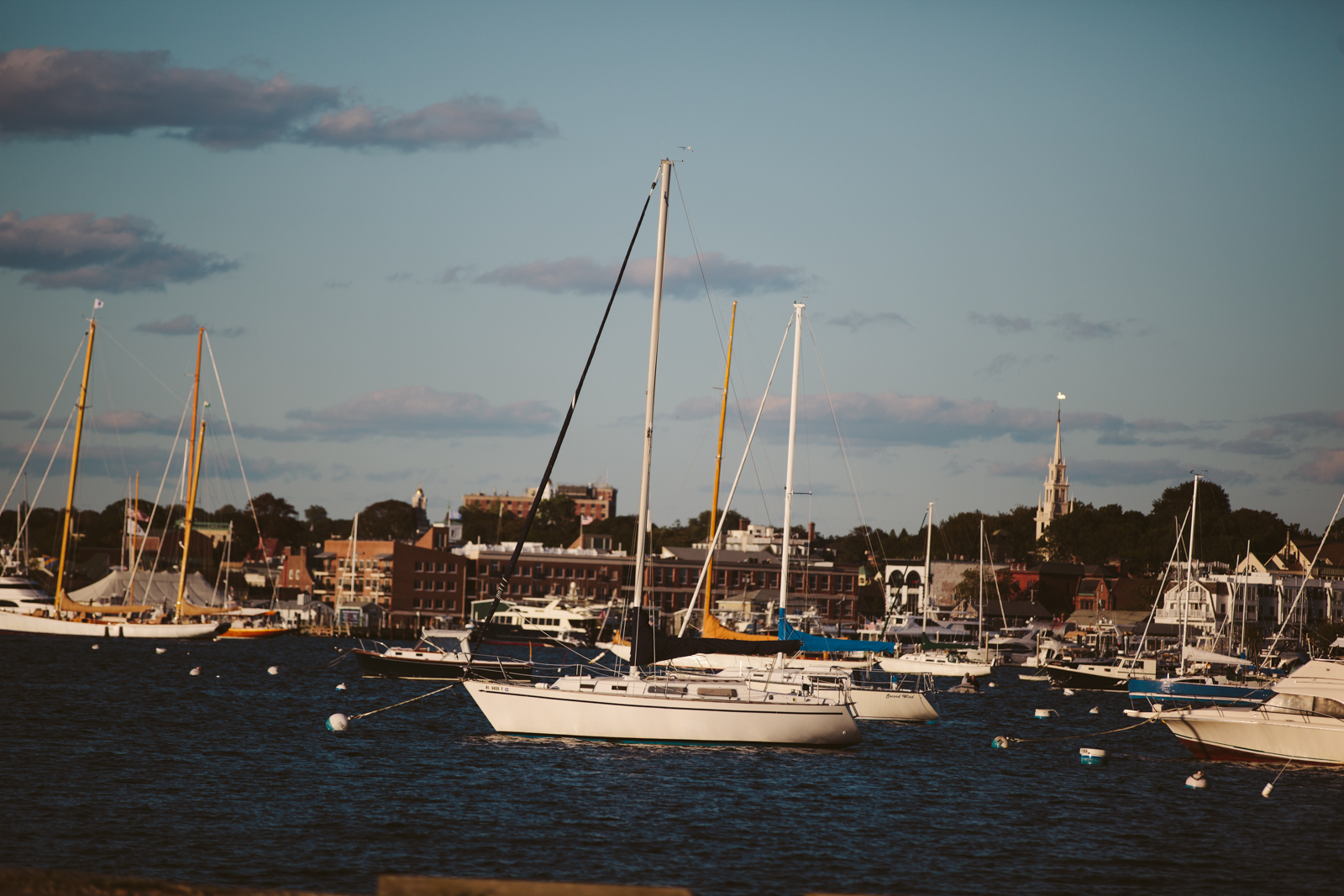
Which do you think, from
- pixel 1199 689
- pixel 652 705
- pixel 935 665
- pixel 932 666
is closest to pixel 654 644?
pixel 652 705

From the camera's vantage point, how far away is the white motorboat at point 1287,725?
3600 cm

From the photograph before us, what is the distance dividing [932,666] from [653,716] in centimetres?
5454

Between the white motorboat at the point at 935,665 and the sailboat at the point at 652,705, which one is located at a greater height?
the sailboat at the point at 652,705

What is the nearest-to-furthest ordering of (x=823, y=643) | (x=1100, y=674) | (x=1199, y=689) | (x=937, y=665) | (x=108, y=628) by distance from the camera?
(x=823, y=643), (x=1199, y=689), (x=1100, y=674), (x=937, y=665), (x=108, y=628)

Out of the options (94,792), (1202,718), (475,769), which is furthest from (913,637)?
(94,792)

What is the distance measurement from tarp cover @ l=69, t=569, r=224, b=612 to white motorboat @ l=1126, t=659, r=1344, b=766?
9765 centimetres

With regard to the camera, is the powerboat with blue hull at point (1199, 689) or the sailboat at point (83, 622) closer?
the powerboat with blue hull at point (1199, 689)

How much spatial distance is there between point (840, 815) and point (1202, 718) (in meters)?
15.9

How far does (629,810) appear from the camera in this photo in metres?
27.0

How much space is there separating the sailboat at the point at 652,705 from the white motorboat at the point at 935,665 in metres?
47.7

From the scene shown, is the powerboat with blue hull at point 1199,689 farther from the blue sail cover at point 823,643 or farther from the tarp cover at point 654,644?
the tarp cover at point 654,644

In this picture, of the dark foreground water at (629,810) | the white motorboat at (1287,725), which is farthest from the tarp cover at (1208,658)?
the white motorboat at (1287,725)

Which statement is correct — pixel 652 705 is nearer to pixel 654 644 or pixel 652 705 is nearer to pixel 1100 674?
pixel 654 644

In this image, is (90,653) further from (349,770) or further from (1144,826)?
(1144,826)
